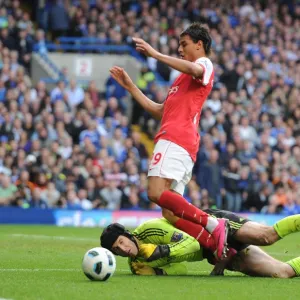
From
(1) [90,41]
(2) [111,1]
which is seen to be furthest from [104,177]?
(2) [111,1]

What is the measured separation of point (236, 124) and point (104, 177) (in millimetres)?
4552

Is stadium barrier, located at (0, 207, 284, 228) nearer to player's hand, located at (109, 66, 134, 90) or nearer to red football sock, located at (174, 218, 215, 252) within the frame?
player's hand, located at (109, 66, 134, 90)

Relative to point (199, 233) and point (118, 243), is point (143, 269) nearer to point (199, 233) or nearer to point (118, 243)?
point (118, 243)

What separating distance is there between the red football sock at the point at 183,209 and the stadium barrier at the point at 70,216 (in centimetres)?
1048

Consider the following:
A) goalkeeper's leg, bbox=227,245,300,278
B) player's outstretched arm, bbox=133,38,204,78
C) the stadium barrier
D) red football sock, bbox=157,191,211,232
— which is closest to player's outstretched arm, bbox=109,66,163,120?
player's outstretched arm, bbox=133,38,204,78

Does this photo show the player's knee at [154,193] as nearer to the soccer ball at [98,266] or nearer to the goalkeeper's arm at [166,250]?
the goalkeeper's arm at [166,250]

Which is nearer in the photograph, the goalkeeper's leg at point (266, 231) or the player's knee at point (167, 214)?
the goalkeeper's leg at point (266, 231)

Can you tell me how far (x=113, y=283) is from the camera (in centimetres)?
858

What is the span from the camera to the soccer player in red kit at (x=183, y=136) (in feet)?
30.5

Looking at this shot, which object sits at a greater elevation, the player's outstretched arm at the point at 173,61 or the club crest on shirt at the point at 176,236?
the player's outstretched arm at the point at 173,61

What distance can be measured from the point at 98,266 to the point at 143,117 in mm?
15616

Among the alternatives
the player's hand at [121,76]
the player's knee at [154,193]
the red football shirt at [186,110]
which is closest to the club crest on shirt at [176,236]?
the player's knee at [154,193]

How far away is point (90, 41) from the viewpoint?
2591 centimetres

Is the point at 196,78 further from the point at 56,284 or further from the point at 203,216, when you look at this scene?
the point at 56,284
